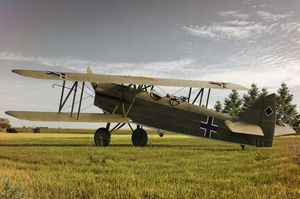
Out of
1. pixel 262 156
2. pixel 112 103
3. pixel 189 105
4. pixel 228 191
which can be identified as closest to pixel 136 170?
pixel 228 191

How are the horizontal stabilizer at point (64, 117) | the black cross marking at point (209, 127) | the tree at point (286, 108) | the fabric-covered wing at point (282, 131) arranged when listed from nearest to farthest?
the black cross marking at point (209, 127) < the horizontal stabilizer at point (64, 117) < the fabric-covered wing at point (282, 131) < the tree at point (286, 108)

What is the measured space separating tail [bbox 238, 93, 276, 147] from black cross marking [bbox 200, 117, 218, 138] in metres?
2.03

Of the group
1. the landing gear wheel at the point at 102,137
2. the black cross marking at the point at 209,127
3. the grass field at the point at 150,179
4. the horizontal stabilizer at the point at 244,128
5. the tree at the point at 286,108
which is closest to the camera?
the grass field at the point at 150,179

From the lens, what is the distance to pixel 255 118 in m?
22.3

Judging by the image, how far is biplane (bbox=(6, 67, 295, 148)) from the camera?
2216 centimetres

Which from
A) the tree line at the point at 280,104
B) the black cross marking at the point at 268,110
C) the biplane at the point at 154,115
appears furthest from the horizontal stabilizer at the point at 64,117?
the tree line at the point at 280,104

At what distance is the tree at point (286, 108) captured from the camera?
87625mm

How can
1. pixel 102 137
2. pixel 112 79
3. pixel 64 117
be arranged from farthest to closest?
pixel 112 79, pixel 102 137, pixel 64 117

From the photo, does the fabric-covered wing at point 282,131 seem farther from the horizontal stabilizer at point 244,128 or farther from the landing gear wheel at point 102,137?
the landing gear wheel at point 102,137

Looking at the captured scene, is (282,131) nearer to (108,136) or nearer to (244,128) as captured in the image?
(244,128)

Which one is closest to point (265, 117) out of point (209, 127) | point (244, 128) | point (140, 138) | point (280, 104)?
point (244, 128)

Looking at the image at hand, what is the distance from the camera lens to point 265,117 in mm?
22109

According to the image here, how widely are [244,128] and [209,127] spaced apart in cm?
192

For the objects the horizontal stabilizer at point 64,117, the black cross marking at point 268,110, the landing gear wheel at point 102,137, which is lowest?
the landing gear wheel at point 102,137
